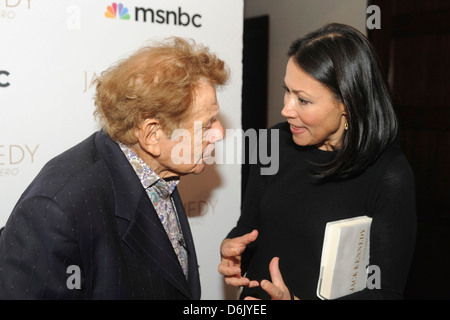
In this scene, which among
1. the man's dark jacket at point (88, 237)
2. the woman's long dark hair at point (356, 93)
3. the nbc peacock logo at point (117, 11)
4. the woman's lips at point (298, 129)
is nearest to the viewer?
the man's dark jacket at point (88, 237)

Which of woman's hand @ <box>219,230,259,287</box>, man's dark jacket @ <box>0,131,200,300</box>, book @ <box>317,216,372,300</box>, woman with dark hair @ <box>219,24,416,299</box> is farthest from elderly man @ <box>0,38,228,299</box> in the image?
book @ <box>317,216,372,300</box>

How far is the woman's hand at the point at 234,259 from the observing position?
4.58 feet

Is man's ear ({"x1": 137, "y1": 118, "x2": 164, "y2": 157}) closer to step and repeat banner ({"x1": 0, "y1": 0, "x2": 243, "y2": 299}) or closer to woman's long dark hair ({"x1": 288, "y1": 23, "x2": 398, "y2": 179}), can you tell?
woman's long dark hair ({"x1": 288, "y1": 23, "x2": 398, "y2": 179})

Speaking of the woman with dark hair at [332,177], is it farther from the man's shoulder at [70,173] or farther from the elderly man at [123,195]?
the man's shoulder at [70,173]

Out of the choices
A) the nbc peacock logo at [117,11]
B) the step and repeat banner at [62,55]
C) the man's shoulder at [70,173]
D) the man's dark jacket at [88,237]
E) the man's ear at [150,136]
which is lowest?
the man's dark jacket at [88,237]

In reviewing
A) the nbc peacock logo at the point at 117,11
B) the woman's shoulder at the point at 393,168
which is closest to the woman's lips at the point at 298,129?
the woman's shoulder at the point at 393,168

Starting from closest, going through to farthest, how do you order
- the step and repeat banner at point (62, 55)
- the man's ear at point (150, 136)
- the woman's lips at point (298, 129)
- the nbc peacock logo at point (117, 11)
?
1. the man's ear at point (150, 136)
2. the woman's lips at point (298, 129)
3. the step and repeat banner at point (62, 55)
4. the nbc peacock logo at point (117, 11)

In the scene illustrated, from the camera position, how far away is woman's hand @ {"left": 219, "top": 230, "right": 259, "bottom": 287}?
1.40 meters

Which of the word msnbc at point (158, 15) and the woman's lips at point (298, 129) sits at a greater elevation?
the word msnbc at point (158, 15)

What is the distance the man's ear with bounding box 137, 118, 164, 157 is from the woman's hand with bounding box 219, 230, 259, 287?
43 cm

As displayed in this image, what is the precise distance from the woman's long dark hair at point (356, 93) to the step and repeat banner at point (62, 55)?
0.84 metres
